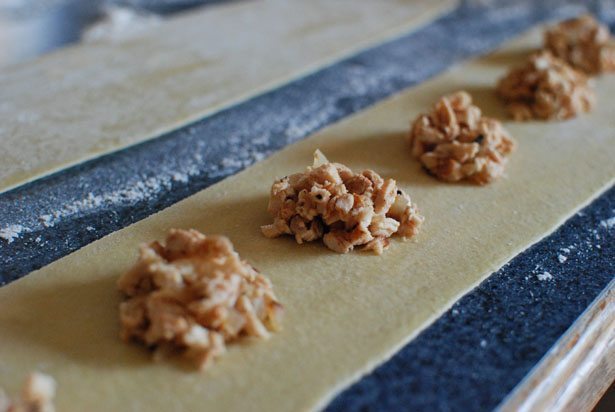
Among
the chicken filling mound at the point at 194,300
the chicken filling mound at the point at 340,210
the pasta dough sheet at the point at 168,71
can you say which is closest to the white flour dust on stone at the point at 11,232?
the pasta dough sheet at the point at 168,71

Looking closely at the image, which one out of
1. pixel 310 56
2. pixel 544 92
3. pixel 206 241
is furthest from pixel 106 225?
pixel 544 92

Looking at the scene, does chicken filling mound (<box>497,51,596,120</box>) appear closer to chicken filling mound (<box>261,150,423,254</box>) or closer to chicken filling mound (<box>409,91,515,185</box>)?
chicken filling mound (<box>409,91,515,185</box>)

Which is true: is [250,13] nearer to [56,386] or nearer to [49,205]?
[49,205]

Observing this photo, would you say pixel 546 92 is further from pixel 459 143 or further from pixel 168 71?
pixel 168 71

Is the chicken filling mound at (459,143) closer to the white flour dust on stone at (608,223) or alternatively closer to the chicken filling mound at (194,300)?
the white flour dust on stone at (608,223)

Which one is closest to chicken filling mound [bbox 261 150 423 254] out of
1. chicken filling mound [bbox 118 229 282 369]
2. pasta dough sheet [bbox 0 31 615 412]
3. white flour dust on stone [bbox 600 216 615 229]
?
pasta dough sheet [bbox 0 31 615 412]

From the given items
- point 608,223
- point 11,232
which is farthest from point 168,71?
point 608,223
